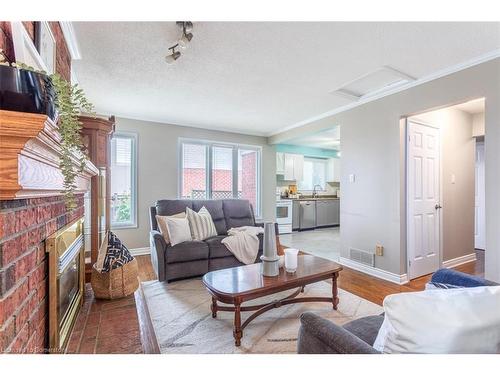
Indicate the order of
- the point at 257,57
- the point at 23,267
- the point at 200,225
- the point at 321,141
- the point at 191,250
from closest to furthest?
the point at 23,267
the point at 257,57
the point at 191,250
the point at 200,225
the point at 321,141

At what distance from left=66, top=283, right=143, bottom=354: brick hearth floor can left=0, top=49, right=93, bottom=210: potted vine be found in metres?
0.81

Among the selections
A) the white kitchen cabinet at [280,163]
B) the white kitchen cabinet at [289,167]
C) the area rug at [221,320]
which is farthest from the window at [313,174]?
the area rug at [221,320]

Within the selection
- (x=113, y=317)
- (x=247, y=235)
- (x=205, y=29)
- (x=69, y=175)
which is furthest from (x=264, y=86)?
(x=113, y=317)

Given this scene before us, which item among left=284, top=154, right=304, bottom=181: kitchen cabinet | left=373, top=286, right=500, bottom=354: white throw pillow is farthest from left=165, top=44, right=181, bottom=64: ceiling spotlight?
left=284, top=154, right=304, bottom=181: kitchen cabinet

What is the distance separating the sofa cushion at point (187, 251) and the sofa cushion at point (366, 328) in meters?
2.10

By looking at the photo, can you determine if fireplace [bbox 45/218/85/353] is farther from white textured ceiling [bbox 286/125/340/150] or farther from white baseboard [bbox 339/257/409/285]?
white textured ceiling [bbox 286/125/340/150]

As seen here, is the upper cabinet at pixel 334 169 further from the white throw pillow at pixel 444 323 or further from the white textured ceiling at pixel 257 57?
the white throw pillow at pixel 444 323

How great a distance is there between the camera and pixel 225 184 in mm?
5328

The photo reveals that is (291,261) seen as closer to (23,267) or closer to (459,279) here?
(459,279)

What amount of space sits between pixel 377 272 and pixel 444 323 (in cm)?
275

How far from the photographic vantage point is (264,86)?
3064 millimetres

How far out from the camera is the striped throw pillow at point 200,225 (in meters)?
3.35

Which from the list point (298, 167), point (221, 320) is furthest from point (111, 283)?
point (298, 167)
